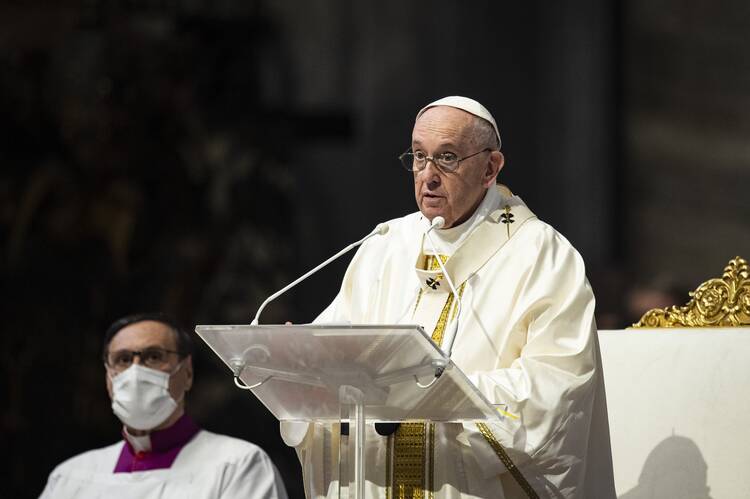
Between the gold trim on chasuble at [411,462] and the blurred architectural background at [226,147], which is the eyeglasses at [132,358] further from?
the blurred architectural background at [226,147]

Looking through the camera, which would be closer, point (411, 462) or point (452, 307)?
point (411, 462)

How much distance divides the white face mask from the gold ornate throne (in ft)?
6.82

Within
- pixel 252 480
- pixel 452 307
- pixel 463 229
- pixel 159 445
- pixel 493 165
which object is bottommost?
pixel 252 480

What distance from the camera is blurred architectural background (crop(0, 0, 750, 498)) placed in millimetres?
8688

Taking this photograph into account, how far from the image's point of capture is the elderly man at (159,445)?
5.38 meters

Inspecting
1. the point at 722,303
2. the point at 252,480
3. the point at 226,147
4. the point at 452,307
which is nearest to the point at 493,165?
the point at 452,307

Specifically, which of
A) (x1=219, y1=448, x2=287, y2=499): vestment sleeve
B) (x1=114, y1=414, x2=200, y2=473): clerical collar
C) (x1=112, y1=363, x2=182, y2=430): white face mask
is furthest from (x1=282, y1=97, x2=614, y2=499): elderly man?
(x1=114, y1=414, x2=200, y2=473): clerical collar

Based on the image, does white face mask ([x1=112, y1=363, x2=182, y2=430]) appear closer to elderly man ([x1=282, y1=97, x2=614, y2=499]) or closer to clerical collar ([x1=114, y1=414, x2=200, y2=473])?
clerical collar ([x1=114, y1=414, x2=200, y2=473])

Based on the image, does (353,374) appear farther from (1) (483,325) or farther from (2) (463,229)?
(2) (463,229)

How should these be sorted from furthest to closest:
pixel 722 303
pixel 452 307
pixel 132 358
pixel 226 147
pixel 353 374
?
pixel 226 147 < pixel 132 358 < pixel 722 303 < pixel 452 307 < pixel 353 374

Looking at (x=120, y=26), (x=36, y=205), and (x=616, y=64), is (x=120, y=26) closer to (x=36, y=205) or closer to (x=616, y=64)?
(x=36, y=205)

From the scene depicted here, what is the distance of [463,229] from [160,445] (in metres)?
1.87

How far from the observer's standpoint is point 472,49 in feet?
30.0

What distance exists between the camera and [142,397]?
5.43 metres
